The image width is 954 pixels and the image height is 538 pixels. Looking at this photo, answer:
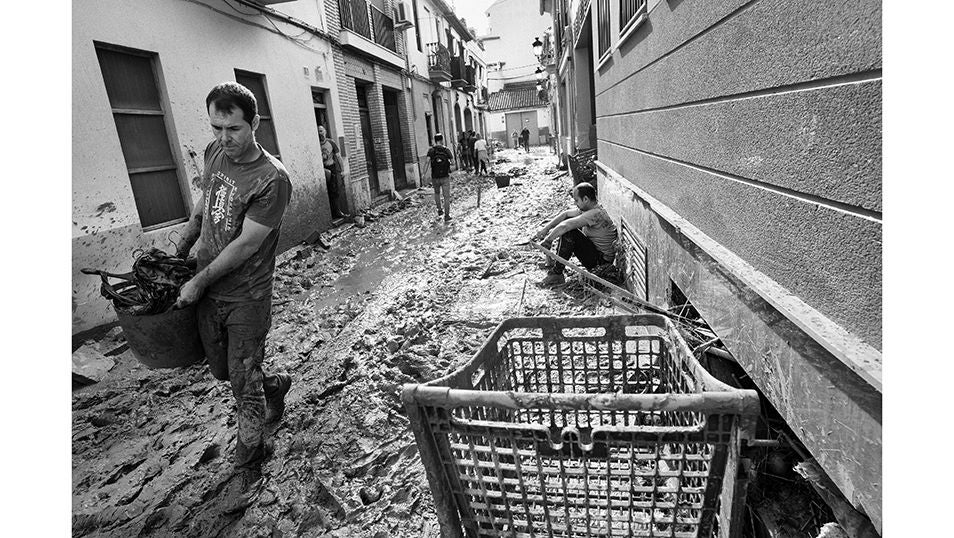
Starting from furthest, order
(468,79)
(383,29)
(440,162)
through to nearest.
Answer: (468,79) → (383,29) → (440,162)

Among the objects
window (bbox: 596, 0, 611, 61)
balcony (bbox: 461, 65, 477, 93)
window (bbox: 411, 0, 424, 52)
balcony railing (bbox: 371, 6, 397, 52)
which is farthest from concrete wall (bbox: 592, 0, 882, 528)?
balcony (bbox: 461, 65, 477, 93)

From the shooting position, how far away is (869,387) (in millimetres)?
1284

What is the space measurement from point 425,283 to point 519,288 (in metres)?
1.20

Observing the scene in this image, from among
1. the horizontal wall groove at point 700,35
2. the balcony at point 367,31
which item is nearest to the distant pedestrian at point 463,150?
the balcony at point 367,31

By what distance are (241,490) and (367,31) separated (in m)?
12.2

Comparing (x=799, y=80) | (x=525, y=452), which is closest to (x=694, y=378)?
(x=525, y=452)

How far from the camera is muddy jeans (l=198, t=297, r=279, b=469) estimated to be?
A: 271 cm

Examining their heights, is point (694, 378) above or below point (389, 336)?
above

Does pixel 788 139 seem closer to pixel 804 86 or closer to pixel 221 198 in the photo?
pixel 804 86

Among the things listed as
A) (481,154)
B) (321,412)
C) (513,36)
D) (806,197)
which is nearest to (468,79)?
(481,154)

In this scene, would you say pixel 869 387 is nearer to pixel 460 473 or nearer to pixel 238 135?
pixel 460 473

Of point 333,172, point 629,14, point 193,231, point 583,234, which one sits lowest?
point 583,234

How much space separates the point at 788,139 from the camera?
1.69m

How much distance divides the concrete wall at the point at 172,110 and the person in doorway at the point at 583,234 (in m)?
4.29
